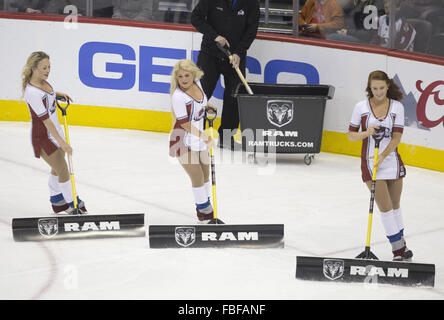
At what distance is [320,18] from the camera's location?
344 inches

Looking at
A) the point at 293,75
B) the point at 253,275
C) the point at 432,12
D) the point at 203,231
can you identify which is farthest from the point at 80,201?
the point at 432,12

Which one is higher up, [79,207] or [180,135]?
[180,135]

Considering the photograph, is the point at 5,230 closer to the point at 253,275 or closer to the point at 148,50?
the point at 253,275

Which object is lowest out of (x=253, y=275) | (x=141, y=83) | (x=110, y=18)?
(x=253, y=275)

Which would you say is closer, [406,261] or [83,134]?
[406,261]

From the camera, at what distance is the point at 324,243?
589 cm

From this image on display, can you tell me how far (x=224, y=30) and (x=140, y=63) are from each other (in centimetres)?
133

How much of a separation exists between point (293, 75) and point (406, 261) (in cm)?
383

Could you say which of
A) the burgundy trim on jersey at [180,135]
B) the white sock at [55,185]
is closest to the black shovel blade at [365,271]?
the burgundy trim on jersey at [180,135]

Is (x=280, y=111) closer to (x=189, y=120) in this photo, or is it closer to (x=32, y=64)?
(x=189, y=120)

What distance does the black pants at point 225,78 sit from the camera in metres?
8.57

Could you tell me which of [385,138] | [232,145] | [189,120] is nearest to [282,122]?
[232,145]

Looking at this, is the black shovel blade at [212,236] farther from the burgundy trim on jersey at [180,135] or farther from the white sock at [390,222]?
the white sock at [390,222]

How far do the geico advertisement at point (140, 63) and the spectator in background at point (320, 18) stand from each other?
8.4 inches
